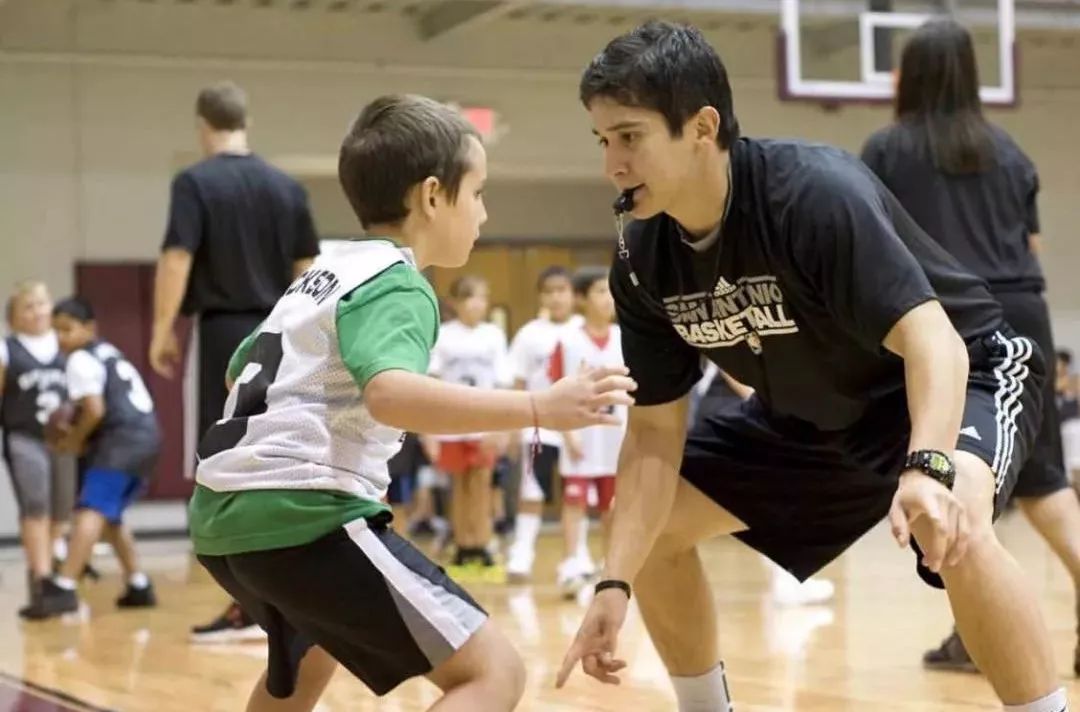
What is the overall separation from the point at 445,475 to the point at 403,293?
8790 millimetres

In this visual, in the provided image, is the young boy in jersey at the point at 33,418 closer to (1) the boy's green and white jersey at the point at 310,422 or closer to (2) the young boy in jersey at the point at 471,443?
(2) the young boy in jersey at the point at 471,443

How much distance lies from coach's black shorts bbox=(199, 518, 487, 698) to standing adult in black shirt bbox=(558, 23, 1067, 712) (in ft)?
1.20

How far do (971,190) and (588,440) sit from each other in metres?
3.45

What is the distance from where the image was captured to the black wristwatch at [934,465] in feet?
7.76

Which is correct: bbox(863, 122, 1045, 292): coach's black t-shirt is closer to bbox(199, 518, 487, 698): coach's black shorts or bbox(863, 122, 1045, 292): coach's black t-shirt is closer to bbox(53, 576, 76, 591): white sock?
bbox(199, 518, 487, 698): coach's black shorts

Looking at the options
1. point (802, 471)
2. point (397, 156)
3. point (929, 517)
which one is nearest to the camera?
point (929, 517)

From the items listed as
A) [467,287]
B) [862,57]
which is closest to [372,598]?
[467,287]

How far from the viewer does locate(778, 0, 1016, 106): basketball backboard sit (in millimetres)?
8906

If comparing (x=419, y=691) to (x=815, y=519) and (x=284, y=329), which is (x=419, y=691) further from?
(x=284, y=329)

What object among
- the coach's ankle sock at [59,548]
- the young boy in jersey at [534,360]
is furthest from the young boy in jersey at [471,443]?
the coach's ankle sock at [59,548]

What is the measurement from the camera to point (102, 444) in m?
7.55

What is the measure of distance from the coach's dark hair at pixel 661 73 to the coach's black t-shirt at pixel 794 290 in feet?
0.61

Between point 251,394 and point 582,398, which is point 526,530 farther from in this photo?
point 582,398

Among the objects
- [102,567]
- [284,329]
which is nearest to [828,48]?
[102,567]
